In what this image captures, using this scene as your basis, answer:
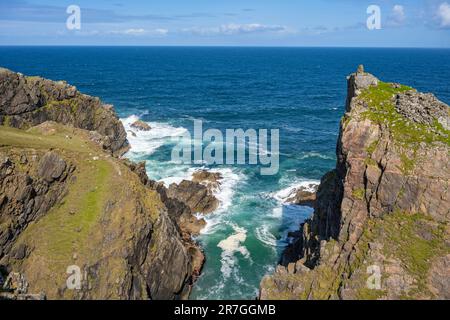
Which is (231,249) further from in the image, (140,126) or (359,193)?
(140,126)

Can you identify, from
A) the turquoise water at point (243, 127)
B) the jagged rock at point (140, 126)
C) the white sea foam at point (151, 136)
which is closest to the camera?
the turquoise water at point (243, 127)

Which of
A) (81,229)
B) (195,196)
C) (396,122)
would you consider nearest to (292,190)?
(195,196)

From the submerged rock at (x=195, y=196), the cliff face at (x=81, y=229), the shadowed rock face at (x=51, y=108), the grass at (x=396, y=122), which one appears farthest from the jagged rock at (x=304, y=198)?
the shadowed rock face at (x=51, y=108)

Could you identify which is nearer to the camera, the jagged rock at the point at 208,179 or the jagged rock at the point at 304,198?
the jagged rock at the point at 304,198

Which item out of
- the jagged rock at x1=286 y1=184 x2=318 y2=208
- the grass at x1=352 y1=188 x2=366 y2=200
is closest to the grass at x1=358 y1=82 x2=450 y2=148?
the grass at x1=352 y1=188 x2=366 y2=200

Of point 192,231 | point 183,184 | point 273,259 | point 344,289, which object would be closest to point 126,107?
point 183,184

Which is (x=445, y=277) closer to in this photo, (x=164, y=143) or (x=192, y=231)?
(x=192, y=231)

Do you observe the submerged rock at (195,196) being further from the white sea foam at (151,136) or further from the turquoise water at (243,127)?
the white sea foam at (151,136)
